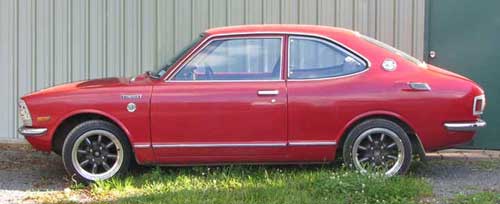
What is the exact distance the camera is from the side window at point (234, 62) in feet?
23.8

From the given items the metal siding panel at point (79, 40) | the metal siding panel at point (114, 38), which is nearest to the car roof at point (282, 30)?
the metal siding panel at point (114, 38)

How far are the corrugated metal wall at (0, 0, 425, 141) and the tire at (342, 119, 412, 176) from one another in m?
2.35

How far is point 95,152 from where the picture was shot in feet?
23.8

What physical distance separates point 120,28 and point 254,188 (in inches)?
147

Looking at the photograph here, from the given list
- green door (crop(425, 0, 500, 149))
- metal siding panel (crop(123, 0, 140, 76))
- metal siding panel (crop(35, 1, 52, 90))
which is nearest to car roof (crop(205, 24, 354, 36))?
→ green door (crop(425, 0, 500, 149))

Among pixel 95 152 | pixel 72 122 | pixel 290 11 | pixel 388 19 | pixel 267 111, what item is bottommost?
pixel 95 152

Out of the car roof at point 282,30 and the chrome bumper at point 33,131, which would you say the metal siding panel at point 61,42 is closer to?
the chrome bumper at point 33,131

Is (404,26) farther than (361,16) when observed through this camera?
No

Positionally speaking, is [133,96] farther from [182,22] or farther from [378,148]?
[182,22]

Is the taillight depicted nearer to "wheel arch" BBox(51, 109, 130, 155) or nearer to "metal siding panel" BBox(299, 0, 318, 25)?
"metal siding panel" BBox(299, 0, 318, 25)

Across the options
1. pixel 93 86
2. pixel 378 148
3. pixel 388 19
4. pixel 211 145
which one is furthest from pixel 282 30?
pixel 388 19

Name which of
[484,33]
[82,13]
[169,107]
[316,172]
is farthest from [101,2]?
[484,33]

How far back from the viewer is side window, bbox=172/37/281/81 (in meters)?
7.25

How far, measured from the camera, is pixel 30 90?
981 cm
